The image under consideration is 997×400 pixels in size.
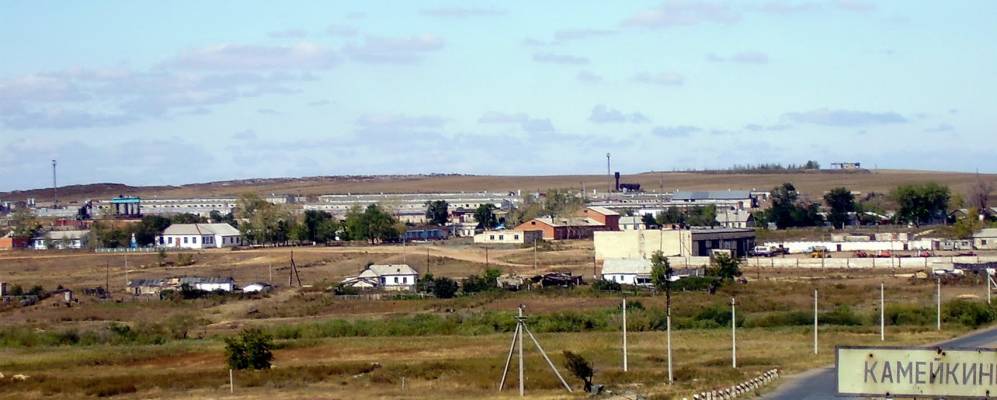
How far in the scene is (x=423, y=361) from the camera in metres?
48.9

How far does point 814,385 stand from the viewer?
4006 centimetres

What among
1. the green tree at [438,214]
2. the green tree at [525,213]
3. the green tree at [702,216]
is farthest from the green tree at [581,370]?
the green tree at [438,214]

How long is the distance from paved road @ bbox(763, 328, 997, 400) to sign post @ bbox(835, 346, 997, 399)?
9.79 metres

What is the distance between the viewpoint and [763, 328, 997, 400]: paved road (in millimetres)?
37281

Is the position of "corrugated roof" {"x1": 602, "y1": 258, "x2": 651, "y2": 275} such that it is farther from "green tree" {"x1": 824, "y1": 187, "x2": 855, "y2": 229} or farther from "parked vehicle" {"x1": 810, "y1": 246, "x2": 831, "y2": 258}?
"green tree" {"x1": 824, "y1": 187, "x2": 855, "y2": 229}

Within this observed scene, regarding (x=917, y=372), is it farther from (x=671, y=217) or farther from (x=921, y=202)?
(x=671, y=217)

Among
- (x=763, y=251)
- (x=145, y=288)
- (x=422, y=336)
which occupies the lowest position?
(x=422, y=336)

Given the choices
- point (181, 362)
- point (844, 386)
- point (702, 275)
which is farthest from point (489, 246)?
point (844, 386)

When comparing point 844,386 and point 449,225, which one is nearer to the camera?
point 844,386

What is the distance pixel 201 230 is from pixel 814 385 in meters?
101

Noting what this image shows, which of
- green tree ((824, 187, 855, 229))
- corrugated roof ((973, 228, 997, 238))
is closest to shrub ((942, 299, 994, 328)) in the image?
corrugated roof ((973, 228, 997, 238))

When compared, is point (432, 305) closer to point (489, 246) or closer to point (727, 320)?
point (727, 320)

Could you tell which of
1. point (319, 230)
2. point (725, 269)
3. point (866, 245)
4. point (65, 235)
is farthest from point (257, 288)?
point (65, 235)

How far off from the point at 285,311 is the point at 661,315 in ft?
65.5
